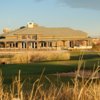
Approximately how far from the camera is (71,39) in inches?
2881

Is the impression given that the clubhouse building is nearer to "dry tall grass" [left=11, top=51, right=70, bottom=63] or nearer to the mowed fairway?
"dry tall grass" [left=11, top=51, right=70, bottom=63]

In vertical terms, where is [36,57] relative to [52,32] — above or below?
below

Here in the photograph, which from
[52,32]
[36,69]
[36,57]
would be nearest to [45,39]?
[52,32]

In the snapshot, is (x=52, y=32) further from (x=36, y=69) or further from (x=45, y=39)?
(x=36, y=69)

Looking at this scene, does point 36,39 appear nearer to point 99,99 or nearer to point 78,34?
point 78,34

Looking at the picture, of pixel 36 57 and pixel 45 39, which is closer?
pixel 36 57

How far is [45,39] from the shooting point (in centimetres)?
7244

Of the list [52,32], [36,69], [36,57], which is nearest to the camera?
[36,69]

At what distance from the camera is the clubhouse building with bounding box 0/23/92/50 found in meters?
72.2

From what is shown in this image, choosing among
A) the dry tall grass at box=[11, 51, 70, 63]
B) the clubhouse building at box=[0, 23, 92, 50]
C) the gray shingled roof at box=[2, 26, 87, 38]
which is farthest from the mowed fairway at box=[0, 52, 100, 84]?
the gray shingled roof at box=[2, 26, 87, 38]

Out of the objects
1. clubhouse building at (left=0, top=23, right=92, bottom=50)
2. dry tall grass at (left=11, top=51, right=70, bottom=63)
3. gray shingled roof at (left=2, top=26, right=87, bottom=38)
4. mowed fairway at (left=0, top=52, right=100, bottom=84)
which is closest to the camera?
mowed fairway at (left=0, top=52, right=100, bottom=84)

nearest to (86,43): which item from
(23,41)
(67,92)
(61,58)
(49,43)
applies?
(49,43)

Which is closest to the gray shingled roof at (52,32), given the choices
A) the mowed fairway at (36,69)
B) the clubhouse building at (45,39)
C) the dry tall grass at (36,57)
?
the clubhouse building at (45,39)

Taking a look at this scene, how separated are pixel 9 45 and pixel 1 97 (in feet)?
225
